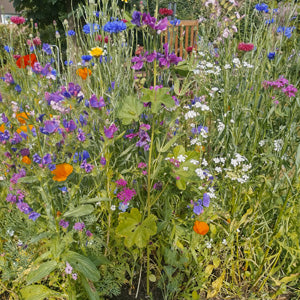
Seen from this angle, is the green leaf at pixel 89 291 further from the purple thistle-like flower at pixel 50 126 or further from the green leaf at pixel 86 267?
the purple thistle-like flower at pixel 50 126

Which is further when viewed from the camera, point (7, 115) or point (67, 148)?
point (7, 115)

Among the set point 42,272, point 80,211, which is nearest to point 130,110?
point 80,211

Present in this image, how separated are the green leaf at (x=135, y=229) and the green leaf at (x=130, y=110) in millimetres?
416

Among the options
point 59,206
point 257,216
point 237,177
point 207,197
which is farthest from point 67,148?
point 257,216

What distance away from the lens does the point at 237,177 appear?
1475 millimetres

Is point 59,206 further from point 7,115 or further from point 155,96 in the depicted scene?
point 155,96

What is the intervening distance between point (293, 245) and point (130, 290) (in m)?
0.89

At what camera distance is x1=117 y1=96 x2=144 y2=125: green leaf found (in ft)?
4.04

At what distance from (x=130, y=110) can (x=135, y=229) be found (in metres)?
0.53

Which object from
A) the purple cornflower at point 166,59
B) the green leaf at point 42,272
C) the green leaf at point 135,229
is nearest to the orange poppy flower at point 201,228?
the green leaf at point 135,229

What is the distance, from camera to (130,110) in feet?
4.14

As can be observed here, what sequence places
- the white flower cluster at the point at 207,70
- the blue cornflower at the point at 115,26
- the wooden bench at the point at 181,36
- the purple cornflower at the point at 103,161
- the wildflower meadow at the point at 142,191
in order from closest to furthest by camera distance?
the wildflower meadow at the point at 142,191 → the purple cornflower at the point at 103,161 → the blue cornflower at the point at 115,26 → the white flower cluster at the point at 207,70 → the wooden bench at the point at 181,36

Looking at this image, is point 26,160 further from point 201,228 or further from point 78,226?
point 201,228

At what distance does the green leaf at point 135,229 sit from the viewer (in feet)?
4.08
